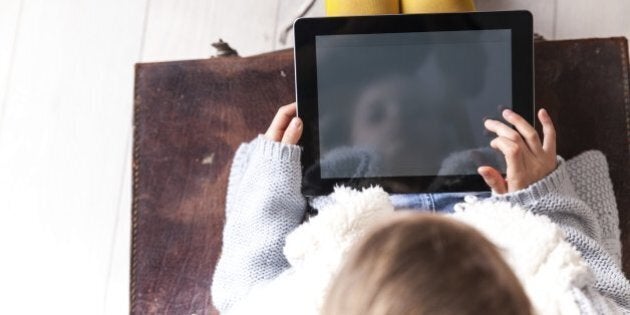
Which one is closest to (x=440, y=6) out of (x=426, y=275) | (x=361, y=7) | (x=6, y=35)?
(x=361, y=7)

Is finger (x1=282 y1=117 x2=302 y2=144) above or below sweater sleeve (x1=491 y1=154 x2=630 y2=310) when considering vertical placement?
above

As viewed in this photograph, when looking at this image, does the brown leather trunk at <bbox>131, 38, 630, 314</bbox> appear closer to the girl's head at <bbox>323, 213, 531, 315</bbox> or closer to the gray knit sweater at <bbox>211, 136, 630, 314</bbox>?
the gray knit sweater at <bbox>211, 136, 630, 314</bbox>

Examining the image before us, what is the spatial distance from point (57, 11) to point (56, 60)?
7 cm

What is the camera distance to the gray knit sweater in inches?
30.6

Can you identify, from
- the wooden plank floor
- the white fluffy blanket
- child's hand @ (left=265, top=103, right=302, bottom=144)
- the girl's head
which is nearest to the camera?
the girl's head

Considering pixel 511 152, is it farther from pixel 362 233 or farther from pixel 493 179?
pixel 362 233

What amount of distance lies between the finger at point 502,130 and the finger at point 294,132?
18 centimetres

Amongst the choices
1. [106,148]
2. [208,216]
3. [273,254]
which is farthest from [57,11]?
[273,254]

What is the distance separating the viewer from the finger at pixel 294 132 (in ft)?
2.59

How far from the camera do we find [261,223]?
2.65 ft

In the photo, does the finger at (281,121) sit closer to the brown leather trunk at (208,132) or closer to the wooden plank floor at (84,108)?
the brown leather trunk at (208,132)

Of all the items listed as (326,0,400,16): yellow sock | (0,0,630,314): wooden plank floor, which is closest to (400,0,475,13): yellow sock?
(326,0,400,16): yellow sock

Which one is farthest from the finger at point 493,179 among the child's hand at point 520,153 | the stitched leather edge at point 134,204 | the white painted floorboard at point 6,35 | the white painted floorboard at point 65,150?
the white painted floorboard at point 6,35

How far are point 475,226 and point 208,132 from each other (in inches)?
13.5
